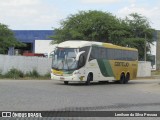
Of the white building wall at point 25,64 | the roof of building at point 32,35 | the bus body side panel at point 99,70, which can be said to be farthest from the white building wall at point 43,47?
the bus body side panel at point 99,70

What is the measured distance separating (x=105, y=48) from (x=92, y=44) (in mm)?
2432

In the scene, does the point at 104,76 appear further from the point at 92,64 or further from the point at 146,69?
the point at 146,69

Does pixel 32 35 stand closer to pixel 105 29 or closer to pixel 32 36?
pixel 32 36

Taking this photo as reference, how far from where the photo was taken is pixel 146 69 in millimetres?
65438

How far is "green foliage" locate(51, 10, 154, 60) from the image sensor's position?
66250 millimetres

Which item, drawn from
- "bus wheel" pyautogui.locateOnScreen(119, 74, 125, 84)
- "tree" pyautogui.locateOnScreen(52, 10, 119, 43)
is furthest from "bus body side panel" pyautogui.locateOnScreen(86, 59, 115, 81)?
"tree" pyautogui.locateOnScreen(52, 10, 119, 43)

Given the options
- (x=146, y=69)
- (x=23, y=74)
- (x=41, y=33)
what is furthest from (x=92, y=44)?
(x=41, y=33)

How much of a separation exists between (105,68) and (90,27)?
29.7 meters

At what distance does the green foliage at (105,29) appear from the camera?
66.2 m

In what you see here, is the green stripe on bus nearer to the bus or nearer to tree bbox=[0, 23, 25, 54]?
the bus

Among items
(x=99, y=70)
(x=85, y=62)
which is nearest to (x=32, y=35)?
(x=99, y=70)

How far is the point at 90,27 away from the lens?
218 feet

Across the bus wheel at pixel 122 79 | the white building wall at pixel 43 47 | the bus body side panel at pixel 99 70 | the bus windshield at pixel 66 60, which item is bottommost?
the bus wheel at pixel 122 79

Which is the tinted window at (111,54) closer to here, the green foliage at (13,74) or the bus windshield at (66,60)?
the bus windshield at (66,60)
